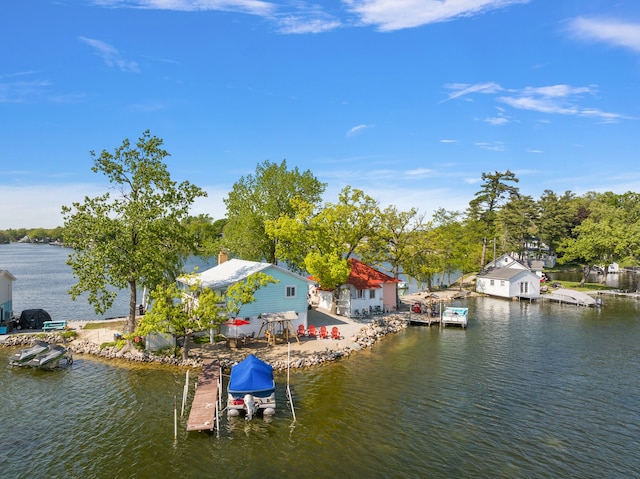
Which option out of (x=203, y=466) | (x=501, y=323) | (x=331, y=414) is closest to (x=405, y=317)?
(x=501, y=323)

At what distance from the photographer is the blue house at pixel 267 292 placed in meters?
36.4

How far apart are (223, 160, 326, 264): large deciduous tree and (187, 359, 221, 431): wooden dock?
27.7 metres

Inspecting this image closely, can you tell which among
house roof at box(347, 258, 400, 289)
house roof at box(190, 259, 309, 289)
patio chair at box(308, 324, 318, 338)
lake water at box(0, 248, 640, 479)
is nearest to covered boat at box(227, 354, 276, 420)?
lake water at box(0, 248, 640, 479)

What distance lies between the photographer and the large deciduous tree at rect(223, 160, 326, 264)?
2162 inches

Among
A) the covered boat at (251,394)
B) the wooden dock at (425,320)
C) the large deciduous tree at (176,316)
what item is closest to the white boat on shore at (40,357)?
the large deciduous tree at (176,316)

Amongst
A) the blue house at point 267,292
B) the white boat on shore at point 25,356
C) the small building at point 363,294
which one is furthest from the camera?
the small building at point 363,294

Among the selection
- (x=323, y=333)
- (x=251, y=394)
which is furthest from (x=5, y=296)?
(x=251, y=394)

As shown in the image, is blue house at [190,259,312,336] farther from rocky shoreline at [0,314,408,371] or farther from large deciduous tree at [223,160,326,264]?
large deciduous tree at [223,160,326,264]

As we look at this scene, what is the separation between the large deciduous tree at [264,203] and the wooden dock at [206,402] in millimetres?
27696

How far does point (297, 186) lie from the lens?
56.2 meters

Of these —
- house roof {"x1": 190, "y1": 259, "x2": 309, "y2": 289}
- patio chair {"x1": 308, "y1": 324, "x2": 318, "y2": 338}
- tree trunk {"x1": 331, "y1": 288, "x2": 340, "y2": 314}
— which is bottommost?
patio chair {"x1": 308, "y1": 324, "x2": 318, "y2": 338}

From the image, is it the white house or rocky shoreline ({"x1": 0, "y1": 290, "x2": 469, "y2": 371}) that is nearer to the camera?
rocky shoreline ({"x1": 0, "y1": 290, "x2": 469, "y2": 371})

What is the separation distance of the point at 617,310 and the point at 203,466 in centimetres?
6119

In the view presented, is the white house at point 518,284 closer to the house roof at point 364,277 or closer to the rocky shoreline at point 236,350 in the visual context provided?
the house roof at point 364,277
